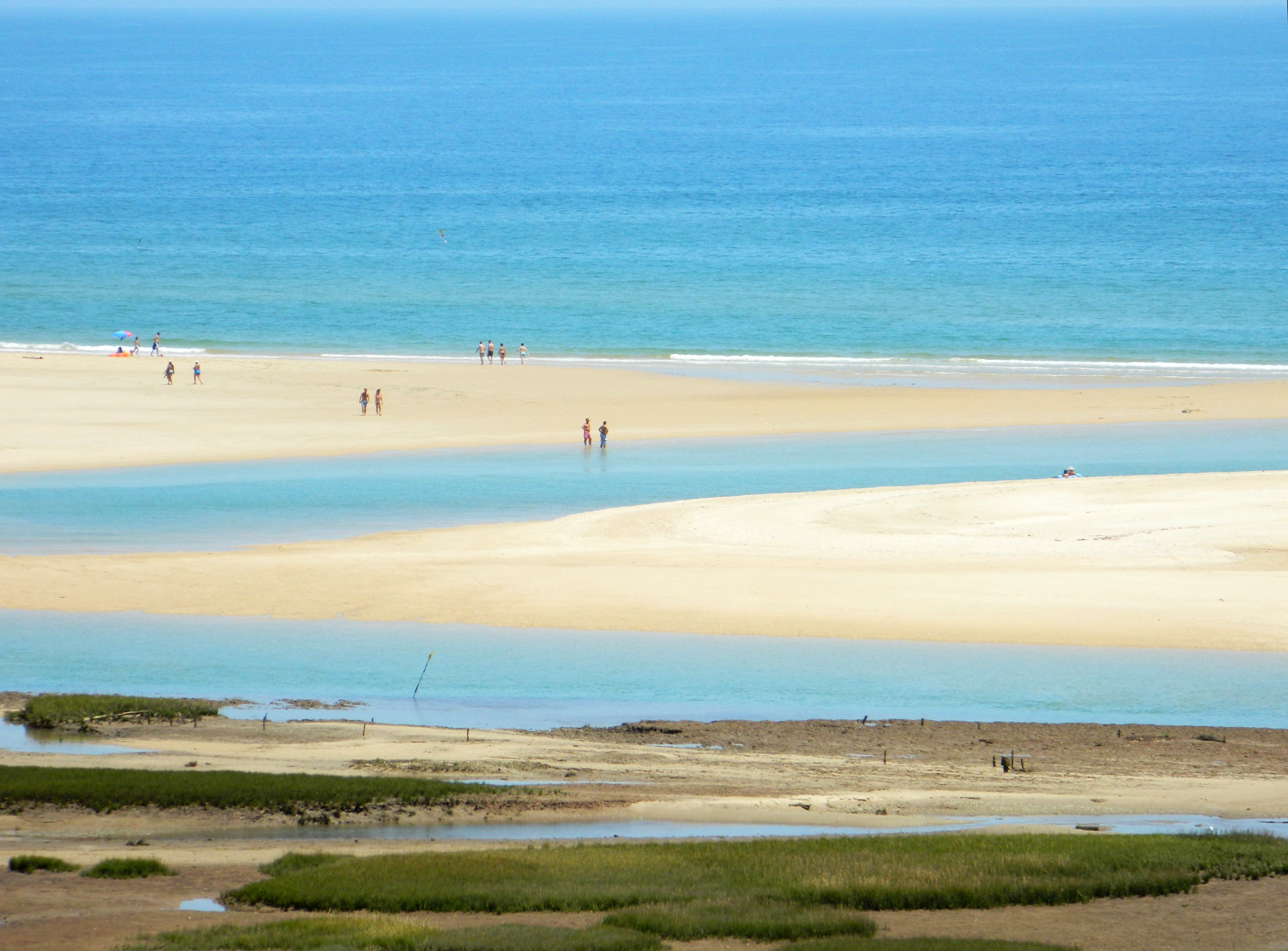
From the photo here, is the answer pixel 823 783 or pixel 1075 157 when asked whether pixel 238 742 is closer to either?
pixel 823 783

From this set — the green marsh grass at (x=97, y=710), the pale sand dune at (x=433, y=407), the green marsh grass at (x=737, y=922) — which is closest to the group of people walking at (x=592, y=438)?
the pale sand dune at (x=433, y=407)

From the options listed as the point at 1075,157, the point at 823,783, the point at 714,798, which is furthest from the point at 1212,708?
the point at 1075,157

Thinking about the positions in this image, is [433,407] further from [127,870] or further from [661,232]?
[661,232]

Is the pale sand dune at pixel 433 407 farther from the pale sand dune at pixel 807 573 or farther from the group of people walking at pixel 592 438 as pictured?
the pale sand dune at pixel 807 573

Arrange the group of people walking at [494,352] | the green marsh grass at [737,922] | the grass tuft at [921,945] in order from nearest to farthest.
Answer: the grass tuft at [921,945]
the green marsh grass at [737,922]
the group of people walking at [494,352]

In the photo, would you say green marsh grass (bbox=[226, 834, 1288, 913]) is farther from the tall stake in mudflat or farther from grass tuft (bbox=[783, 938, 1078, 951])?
the tall stake in mudflat

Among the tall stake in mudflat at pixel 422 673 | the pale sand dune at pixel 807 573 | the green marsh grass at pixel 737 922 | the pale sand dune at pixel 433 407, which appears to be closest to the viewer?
the green marsh grass at pixel 737 922

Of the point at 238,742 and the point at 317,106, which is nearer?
the point at 238,742
